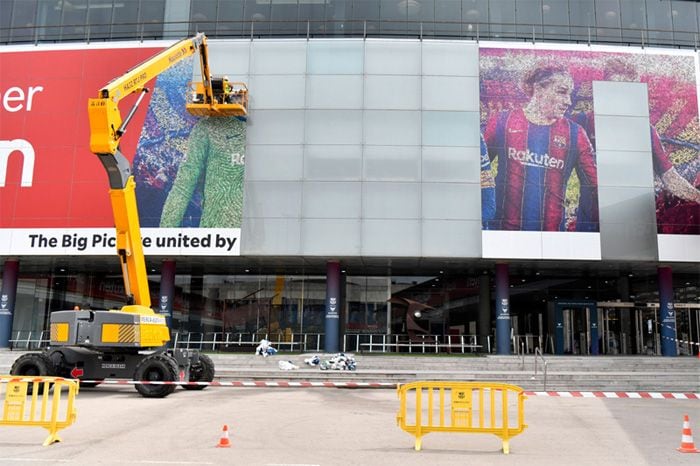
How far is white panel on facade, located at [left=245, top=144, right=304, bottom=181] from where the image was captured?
1189 inches

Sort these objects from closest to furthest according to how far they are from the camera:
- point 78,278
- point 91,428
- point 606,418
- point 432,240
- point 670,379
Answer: point 91,428, point 606,418, point 670,379, point 432,240, point 78,278

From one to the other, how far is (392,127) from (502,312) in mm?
10265

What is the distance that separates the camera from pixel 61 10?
3462 cm

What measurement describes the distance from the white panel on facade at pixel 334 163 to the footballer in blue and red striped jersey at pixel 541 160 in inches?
246

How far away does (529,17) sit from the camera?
3347cm

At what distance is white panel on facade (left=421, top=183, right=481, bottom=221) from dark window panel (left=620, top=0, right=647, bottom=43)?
12.4 m

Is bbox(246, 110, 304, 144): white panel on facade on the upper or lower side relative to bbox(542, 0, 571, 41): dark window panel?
lower

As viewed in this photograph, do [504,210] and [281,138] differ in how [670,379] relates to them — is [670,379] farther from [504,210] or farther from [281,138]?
[281,138]

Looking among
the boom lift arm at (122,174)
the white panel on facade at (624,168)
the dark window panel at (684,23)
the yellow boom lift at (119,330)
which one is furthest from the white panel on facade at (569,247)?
the boom lift arm at (122,174)

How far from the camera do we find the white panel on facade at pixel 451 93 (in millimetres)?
30484

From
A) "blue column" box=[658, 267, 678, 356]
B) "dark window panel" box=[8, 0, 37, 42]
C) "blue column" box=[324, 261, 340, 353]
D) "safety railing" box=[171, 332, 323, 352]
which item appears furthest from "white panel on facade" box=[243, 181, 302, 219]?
"blue column" box=[658, 267, 678, 356]

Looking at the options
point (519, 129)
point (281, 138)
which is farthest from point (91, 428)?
point (519, 129)

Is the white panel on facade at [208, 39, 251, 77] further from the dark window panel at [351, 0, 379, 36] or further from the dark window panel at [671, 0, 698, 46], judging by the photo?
the dark window panel at [671, 0, 698, 46]

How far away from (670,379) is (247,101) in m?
21.3
